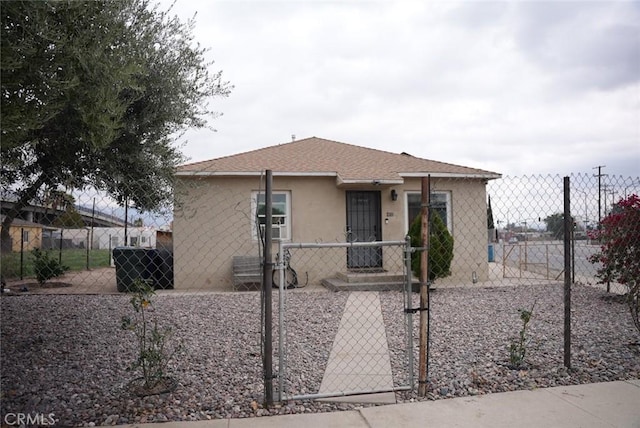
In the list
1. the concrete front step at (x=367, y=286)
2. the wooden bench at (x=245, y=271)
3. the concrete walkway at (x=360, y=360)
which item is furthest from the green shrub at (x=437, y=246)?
the wooden bench at (x=245, y=271)

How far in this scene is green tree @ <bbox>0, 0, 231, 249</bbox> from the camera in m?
2.98

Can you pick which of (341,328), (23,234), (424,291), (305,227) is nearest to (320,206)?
(305,227)

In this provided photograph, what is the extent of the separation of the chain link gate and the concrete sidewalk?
0.34 metres

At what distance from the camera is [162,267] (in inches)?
478

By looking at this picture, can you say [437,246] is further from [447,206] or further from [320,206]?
[320,206]

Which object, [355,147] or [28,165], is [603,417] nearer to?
[28,165]

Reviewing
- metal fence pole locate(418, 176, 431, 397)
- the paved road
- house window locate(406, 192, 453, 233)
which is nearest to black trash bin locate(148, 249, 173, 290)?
house window locate(406, 192, 453, 233)

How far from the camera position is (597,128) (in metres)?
10.6

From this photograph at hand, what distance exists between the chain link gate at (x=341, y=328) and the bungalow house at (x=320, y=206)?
2.54 feet

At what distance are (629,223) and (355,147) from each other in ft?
29.7

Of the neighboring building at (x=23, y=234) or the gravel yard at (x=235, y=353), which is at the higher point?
the neighboring building at (x=23, y=234)
